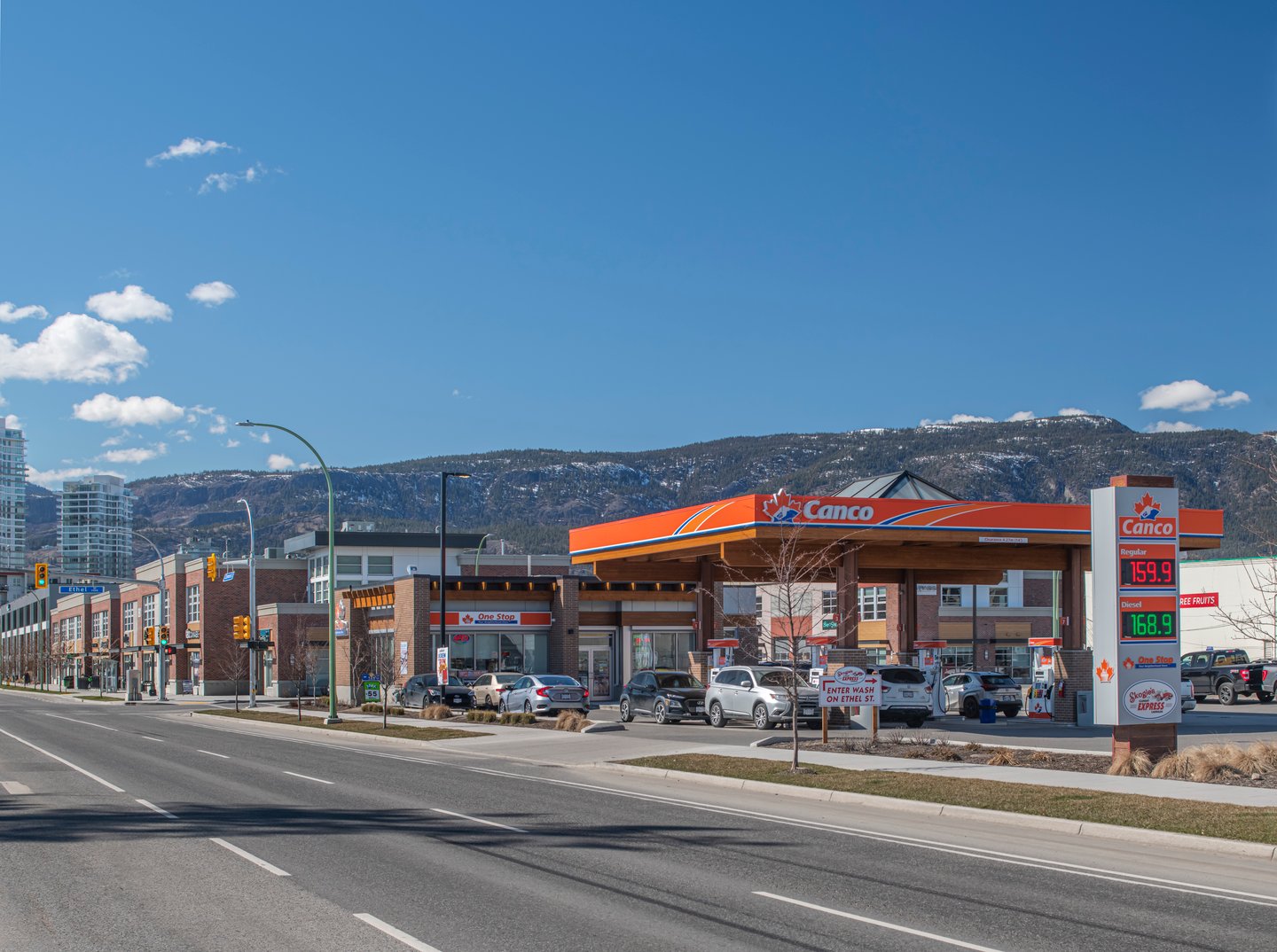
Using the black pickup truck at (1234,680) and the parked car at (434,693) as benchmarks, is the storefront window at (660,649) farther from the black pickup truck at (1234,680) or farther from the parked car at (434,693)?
the black pickup truck at (1234,680)

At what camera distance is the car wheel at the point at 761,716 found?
32713mm

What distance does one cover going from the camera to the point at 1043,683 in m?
36.2

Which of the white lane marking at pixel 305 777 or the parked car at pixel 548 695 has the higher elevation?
the white lane marking at pixel 305 777

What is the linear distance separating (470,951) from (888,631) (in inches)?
2721

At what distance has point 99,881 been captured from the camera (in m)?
11.3

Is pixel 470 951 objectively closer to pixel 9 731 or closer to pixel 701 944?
pixel 701 944

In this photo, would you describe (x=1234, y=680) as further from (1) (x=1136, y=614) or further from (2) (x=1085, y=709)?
(1) (x=1136, y=614)

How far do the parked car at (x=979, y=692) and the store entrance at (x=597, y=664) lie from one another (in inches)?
920

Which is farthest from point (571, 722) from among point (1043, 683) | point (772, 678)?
point (1043, 683)

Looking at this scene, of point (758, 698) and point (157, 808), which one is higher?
point (157, 808)

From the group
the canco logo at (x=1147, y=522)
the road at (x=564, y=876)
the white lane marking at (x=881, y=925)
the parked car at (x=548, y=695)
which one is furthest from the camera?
the parked car at (x=548, y=695)

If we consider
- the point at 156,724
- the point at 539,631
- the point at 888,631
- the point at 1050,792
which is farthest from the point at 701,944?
the point at 888,631

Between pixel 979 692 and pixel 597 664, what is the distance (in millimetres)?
25736

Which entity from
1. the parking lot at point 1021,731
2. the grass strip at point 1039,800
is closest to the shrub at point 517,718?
the parking lot at point 1021,731
